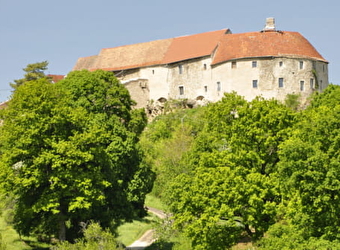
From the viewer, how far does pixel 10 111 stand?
115ft

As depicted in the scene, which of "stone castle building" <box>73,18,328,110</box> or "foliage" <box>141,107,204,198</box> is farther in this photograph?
"stone castle building" <box>73,18,328,110</box>

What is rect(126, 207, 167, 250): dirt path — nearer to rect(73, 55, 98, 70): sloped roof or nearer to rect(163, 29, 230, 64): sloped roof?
rect(163, 29, 230, 64): sloped roof

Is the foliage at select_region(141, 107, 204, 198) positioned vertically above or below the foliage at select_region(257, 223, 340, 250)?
above

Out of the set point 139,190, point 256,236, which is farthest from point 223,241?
point 139,190

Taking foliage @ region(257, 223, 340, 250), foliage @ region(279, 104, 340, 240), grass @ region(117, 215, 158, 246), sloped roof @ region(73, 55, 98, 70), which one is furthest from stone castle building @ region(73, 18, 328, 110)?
foliage @ region(279, 104, 340, 240)

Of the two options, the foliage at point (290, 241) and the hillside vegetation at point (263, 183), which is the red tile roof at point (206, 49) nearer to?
the hillside vegetation at point (263, 183)

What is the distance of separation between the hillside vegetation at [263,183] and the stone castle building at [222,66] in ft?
90.7

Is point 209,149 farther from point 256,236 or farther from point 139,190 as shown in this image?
point 256,236

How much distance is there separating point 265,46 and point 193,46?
410 inches

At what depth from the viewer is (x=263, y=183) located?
31.9 meters

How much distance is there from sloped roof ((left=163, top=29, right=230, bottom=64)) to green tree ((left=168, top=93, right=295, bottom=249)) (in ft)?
120

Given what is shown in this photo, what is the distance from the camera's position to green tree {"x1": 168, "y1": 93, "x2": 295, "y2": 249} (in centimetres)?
3180

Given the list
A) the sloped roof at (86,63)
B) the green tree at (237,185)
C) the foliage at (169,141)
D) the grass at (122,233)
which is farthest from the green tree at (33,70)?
the green tree at (237,185)

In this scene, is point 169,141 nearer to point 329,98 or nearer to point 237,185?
point 329,98
